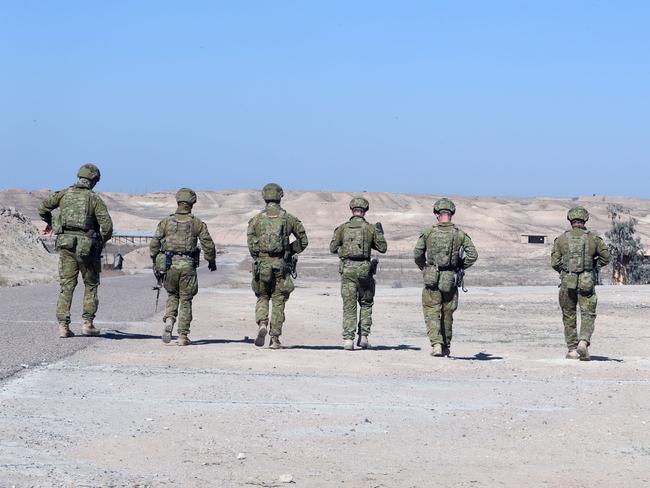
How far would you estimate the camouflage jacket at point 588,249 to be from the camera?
14953 millimetres

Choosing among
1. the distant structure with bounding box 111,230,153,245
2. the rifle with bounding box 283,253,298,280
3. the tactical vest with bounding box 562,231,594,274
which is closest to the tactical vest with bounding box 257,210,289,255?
the rifle with bounding box 283,253,298,280

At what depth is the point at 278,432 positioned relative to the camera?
31.2 feet

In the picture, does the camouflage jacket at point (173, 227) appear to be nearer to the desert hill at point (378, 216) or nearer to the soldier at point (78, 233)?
the soldier at point (78, 233)

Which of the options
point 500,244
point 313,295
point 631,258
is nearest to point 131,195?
point 500,244

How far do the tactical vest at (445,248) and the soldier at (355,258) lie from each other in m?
0.85

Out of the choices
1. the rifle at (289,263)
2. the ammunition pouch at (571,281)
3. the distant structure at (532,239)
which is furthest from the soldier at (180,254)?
the distant structure at (532,239)

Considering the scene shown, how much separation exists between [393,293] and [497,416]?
25.5 m

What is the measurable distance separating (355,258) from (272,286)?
1090 millimetres

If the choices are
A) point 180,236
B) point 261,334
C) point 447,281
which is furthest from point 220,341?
point 447,281

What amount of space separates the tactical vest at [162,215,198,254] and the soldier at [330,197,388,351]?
68.8 inches

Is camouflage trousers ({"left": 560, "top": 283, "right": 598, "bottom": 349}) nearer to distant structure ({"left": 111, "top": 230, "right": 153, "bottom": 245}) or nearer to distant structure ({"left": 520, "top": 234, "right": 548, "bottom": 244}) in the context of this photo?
distant structure ({"left": 111, "top": 230, "right": 153, "bottom": 245})

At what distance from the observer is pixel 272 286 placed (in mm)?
15609

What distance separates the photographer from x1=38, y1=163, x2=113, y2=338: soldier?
16000mm

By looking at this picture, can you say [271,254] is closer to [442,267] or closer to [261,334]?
[261,334]
